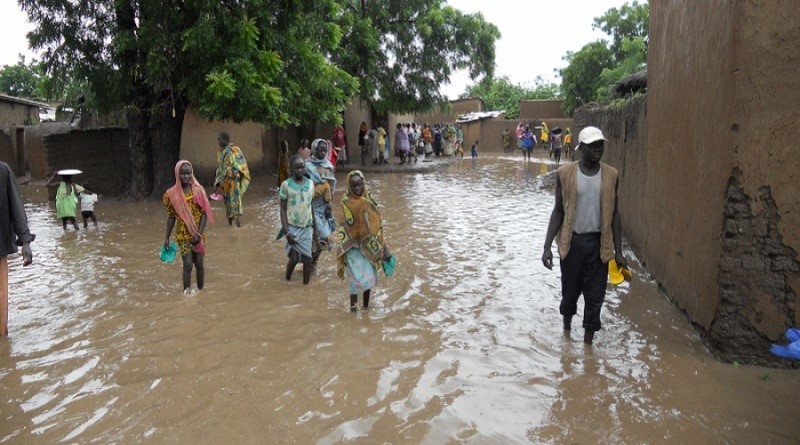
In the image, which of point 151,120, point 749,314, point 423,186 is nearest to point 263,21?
point 151,120

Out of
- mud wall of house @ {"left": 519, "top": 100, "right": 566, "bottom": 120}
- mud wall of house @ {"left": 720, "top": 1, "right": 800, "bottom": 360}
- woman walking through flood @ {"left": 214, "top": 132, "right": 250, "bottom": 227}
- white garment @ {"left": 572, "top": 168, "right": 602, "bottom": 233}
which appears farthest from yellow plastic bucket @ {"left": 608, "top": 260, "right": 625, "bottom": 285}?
mud wall of house @ {"left": 519, "top": 100, "right": 566, "bottom": 120}

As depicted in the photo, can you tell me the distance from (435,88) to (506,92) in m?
32.2

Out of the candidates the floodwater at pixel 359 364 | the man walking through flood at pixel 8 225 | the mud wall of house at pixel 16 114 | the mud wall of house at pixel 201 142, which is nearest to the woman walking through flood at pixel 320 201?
the floodwater at pixel 359 364

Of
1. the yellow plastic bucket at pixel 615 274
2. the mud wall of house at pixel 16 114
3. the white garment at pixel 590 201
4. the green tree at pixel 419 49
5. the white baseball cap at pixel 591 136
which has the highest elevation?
Result: the green tree at pixel 419 49

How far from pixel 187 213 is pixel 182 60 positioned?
7316mm

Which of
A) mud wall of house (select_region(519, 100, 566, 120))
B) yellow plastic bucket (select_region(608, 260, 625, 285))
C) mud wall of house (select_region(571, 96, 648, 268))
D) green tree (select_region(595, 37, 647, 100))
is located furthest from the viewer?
mud wall of house (select_region(519, 100, 566, 120))

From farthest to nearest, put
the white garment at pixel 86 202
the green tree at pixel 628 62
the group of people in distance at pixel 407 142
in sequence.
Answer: the green tree at pixel 628 62, the group of people in distance at pixel 407 142, the white garment at pixel 86 202

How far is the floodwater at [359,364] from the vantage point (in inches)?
150

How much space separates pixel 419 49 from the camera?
23344mm

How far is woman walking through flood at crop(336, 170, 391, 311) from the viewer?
580cm

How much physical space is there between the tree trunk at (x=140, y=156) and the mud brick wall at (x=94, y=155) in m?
1.46

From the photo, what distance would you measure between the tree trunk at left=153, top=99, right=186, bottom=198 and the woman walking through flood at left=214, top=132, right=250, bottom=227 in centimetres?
423

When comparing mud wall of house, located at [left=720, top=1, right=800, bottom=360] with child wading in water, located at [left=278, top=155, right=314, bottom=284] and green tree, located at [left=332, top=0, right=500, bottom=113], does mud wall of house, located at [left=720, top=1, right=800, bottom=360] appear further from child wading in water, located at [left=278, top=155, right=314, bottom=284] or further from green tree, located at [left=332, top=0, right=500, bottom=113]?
green tree, located at [left=332, top=0, right=500, bottom=113]

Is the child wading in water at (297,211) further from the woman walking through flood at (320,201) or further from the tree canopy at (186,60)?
the tree canopy at (186,60)
